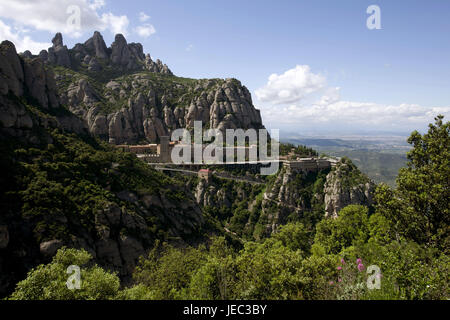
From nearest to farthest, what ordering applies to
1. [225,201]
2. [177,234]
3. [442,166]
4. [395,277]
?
[395,277] < [442,166] < [177,234] < [225,201]

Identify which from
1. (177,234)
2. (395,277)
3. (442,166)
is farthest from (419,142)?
(177,234)

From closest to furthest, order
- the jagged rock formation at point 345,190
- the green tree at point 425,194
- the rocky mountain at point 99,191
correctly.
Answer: the green tree at point 425,194
the rocky mountain at point 99,191
the jagged rock formation at point 345,190

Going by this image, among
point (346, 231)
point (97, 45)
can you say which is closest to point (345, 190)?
point (346, 231)

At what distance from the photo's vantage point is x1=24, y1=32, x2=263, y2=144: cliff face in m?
133

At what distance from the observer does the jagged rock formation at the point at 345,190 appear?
7606 cm

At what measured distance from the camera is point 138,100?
144 m

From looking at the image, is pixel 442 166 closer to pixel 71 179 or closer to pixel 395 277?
pixel 395 277

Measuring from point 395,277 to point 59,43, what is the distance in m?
227

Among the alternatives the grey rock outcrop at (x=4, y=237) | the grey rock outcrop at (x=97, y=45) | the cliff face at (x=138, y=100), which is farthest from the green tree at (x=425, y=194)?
the grey rock outcrop at (x=97, y=45)

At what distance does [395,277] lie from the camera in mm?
13336

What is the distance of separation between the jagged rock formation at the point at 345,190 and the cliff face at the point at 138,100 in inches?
2749

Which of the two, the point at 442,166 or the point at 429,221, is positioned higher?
the point at 442,166

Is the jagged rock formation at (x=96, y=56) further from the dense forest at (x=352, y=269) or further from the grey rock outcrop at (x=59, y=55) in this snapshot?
the dense forest at (x=352, y=269)

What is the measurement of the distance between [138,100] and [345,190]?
122899 mm
